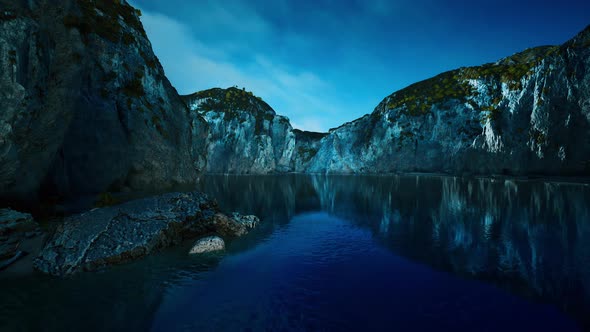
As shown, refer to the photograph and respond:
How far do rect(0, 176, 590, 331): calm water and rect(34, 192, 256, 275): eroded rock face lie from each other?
75 cm

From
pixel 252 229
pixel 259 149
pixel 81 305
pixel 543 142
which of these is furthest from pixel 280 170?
pixel 81 305

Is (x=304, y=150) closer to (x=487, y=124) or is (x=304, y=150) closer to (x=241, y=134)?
(x=241, y=134)

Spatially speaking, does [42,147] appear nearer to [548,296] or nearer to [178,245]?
[178,245]

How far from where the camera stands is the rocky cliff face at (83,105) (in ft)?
46.2

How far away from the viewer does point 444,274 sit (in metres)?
11.3

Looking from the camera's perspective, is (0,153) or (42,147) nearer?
(0,153)

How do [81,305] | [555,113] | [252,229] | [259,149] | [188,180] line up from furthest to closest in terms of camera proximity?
[259,149] < [555,113] < [188,180] < [252,229] < [81,305]

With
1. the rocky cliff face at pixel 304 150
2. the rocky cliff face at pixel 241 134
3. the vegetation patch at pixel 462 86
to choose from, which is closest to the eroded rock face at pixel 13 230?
the vegetation patch at pixel 462 86

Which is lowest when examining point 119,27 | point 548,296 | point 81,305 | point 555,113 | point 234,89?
point 81,305

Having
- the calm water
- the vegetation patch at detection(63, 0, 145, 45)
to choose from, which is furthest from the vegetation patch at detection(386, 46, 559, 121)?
the vegetation patch at detection(63, 0, 145, 45)

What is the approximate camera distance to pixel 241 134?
136 m

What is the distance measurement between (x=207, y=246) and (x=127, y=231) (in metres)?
4.28

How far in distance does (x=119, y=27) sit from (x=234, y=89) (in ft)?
449

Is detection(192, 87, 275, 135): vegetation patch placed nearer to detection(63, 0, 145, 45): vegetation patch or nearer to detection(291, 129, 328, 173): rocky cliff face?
detection(291, 129, 328, 173): rocky cliff face
